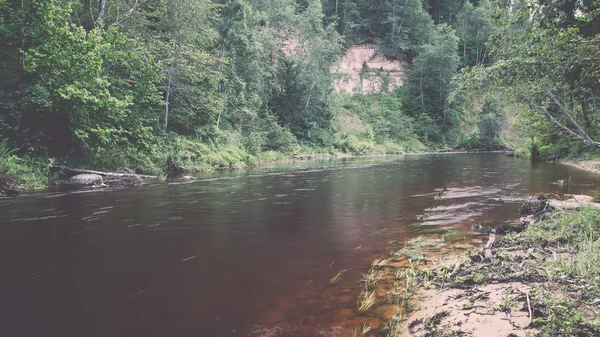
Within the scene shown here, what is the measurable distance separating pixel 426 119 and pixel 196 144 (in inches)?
1472

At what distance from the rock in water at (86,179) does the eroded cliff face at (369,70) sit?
43.7 meters

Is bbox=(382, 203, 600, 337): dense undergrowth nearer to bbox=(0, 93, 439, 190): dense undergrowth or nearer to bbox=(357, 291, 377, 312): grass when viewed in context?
bbox=(357, 291, 377, 312): grass

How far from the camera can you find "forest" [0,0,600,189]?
7.33m

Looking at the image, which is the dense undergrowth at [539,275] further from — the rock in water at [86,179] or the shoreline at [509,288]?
the rock in water at [86,179]

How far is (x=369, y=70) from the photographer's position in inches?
2165

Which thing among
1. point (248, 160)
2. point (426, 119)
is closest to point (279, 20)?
point (248, 160)

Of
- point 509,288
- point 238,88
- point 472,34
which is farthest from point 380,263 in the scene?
point 472,34

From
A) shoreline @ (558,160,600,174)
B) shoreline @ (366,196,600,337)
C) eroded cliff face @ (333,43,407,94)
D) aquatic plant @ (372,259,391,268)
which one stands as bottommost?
shoreline @ (558,160,600,174)

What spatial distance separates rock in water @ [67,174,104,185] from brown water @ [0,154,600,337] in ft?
9.11

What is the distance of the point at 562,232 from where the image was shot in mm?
4645

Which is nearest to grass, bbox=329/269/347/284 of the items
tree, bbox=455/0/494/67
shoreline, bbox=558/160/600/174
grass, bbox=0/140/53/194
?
grass, bbox=0/140/53/194

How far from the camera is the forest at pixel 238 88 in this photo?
7.33 metres

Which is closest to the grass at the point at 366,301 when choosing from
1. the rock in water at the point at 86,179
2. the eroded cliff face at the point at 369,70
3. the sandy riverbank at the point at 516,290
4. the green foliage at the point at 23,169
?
the sandy riverbank at the point at 516,290

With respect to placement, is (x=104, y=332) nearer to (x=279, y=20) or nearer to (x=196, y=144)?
(x=196, y=144)
